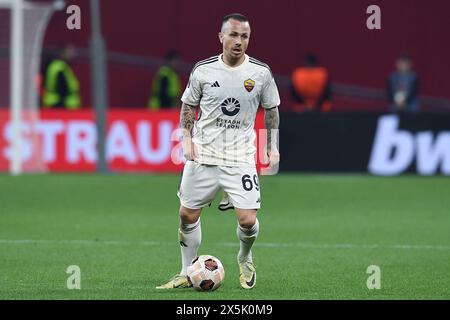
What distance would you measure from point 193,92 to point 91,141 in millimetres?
12348

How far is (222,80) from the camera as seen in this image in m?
9.56

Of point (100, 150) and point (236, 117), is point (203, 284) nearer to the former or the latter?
point (236, 117)

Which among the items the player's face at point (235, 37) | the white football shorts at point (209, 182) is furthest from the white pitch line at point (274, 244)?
the player's face at point (235, 37)

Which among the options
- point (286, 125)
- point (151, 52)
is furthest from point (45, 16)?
point (151, 52)

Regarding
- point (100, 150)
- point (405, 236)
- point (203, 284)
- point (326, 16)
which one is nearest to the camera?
point (203, 284)

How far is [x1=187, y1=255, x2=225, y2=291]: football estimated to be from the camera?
9.43m

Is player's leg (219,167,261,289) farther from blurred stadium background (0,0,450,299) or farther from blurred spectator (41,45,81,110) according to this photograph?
blurred spectator (41,45,81,110)

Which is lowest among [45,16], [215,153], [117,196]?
[117,196]

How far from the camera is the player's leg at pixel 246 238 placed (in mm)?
9633

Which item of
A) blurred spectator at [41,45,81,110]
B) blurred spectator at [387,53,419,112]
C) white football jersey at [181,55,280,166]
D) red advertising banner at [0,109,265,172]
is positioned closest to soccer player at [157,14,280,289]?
white football jersey at [181,55,280,166]

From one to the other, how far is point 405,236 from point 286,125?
7.70 metres

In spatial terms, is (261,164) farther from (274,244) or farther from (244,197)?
(244,197)

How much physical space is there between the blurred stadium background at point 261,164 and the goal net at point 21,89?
34mm

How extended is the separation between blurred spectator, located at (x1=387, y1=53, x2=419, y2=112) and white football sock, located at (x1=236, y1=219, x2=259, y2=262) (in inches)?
563
